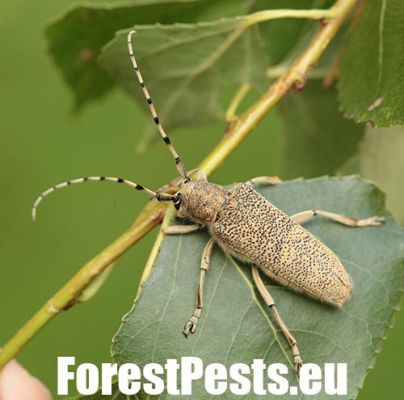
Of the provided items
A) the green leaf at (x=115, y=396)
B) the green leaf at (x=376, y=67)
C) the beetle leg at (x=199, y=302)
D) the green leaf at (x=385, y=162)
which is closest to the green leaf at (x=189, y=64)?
the green leaf at (x=376, y=67)

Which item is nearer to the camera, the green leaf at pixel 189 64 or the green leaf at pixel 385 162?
the green leaf at pixel 189 64

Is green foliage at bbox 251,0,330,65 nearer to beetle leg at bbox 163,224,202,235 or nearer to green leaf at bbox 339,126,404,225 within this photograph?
green leaf at bbox 339,126,404,225

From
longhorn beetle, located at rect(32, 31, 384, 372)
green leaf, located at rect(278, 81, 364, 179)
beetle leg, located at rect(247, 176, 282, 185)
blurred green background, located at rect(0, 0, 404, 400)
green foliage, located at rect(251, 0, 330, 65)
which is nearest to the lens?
longhorn beetle, located at rect(32, 31, 384, 372)

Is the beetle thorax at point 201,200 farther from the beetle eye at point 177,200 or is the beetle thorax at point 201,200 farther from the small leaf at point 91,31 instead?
the small leaf at point 91,31

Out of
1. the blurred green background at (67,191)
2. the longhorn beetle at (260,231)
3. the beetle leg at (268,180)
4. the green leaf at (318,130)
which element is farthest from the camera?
the blurred green background at (67,191)

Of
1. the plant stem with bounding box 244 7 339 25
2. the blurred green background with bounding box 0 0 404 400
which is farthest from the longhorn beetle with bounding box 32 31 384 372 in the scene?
the blurred green background with bounding box 0 0 404 400

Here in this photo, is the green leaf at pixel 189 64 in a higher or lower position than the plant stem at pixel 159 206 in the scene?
higher

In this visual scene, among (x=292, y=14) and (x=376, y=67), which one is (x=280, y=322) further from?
(x=292, y=14)

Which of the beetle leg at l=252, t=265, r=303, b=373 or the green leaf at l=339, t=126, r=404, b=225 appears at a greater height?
the green leaf at l=339, t=126, r=404, b=225
